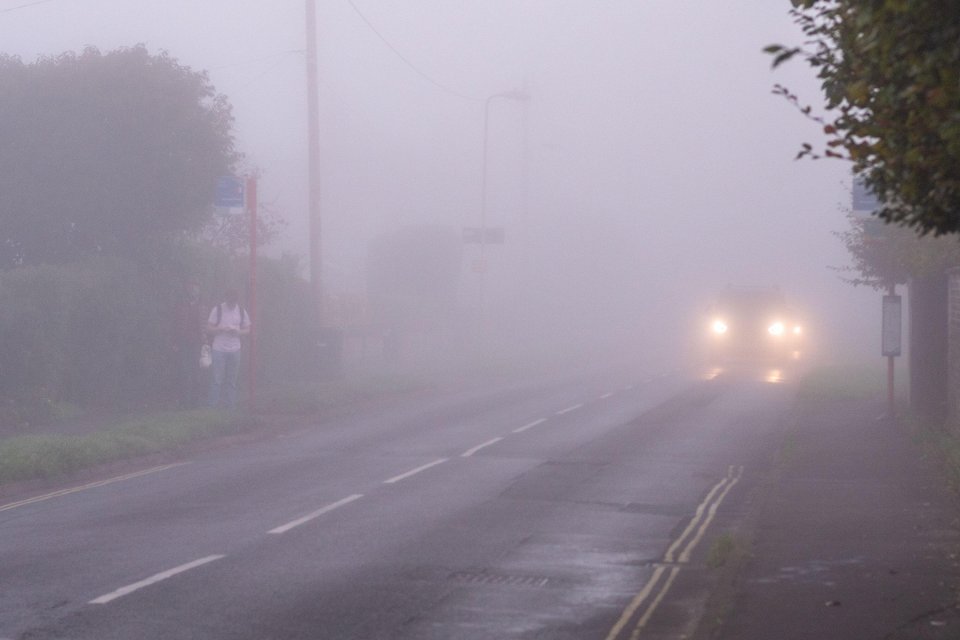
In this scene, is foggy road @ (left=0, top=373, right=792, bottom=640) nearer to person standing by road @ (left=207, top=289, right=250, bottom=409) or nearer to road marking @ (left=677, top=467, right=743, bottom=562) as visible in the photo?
road marking @ (left=677, top=467, right=743, bottom=562)

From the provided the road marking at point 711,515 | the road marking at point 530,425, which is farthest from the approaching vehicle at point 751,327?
the road marking at point 711,515

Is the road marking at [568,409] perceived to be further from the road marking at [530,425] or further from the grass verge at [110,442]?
the grass verge at [110,442]

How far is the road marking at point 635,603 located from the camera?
23.2ft

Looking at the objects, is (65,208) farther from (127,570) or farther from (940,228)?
(940,228)

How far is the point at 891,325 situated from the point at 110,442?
11595 millimetres

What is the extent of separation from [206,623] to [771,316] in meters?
29.8

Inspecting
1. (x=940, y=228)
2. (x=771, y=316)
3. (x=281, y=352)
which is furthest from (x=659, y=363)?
(x=940, y=228)

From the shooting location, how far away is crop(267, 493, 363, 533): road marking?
406 inches

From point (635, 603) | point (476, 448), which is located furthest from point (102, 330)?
point (635, 603)

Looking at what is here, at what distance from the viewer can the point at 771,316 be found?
35125 millimetres

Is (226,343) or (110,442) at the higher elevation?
(226,343)

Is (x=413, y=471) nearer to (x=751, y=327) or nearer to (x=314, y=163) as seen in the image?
(x=314, y=163)

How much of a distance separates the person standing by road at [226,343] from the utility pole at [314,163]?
202 inches

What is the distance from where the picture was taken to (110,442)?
612 inches
